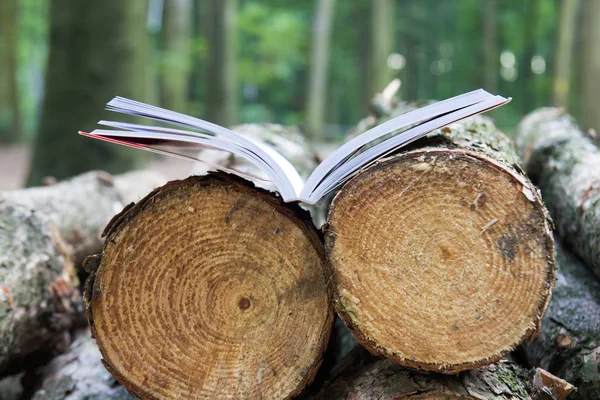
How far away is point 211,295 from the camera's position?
1.49m

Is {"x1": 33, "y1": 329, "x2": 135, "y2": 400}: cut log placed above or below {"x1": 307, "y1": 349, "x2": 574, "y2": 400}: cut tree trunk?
below

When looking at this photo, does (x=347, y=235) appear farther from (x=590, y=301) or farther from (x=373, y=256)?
(x=590, y=301)

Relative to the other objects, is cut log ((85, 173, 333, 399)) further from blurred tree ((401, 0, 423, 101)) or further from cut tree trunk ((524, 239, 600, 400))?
blurred tree ((401, 0, 423, 101))

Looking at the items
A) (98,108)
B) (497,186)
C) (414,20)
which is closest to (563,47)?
(98,108)

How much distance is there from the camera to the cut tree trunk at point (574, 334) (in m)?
1.66

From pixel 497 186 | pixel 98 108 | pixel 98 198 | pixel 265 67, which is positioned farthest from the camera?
pixel 265 67

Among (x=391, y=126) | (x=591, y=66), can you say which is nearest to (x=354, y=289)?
(x=391, y=126)

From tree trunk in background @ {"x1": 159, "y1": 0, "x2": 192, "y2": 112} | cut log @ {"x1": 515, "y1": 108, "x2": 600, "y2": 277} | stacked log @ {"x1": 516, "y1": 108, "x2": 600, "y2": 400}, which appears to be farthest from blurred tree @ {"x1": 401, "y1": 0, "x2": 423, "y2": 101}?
stacked log @ {"x1": 516, "y1": 108, "x2": 600, "y2": 400}

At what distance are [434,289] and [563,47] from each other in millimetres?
11474

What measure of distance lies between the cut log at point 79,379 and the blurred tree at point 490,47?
14.1 metres

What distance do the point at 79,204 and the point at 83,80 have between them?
9.43ft

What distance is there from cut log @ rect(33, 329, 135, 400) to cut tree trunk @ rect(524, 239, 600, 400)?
136 cm

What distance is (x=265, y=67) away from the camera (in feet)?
50.8

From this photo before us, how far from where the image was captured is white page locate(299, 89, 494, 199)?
1462 mm
